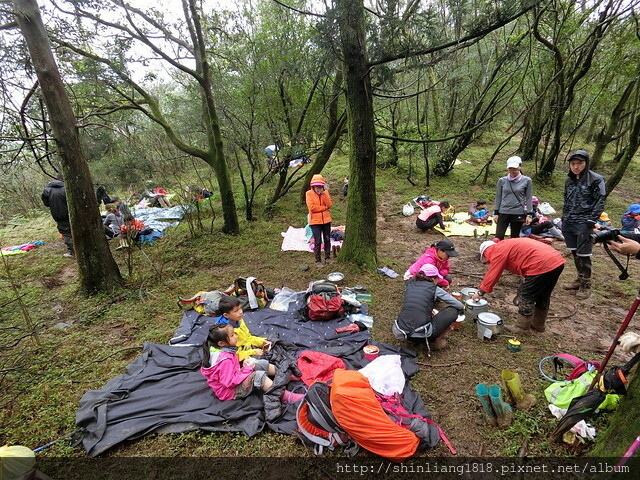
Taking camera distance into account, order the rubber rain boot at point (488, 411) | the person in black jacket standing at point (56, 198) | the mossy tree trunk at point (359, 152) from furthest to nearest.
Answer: the person in black jacket standing at point (56, 198), the mossy tree trunk at point (359, 152), the rubber rain boot at point (488, 411)

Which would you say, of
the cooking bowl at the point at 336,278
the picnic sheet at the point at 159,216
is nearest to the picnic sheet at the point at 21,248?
the picnic sheet at the point at 159,216

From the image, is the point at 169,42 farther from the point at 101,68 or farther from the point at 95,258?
the point at 95,258

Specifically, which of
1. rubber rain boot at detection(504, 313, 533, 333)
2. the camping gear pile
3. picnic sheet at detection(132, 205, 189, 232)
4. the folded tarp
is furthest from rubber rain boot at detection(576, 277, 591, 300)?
picnic sheet at detection(132, 205, 189, 232)

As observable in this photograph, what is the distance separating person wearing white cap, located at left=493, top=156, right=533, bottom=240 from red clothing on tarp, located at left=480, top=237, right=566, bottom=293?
1.95 metres

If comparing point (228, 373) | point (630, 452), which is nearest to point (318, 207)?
point (228, 373)

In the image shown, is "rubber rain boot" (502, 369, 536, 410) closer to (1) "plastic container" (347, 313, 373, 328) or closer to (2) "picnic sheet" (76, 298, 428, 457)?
(2) "picnic sheet" (76, 298, 428, 457)

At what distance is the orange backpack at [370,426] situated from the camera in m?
2.29

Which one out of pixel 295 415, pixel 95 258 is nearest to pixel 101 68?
pixel 95 258

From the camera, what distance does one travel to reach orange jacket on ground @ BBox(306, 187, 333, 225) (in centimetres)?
564

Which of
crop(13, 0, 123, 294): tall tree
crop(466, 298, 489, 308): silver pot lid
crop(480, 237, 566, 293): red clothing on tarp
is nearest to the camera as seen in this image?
crop(480, 237, 566, 293): red clothing on tarp

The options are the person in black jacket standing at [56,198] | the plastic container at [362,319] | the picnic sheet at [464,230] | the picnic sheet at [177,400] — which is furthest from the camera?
the picnic sheet at [464,230]

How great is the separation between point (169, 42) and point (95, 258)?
5.00m

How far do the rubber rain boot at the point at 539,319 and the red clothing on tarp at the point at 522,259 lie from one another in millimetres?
526

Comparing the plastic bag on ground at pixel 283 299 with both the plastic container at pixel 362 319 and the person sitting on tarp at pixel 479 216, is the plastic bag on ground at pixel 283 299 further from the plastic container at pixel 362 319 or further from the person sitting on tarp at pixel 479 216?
the person sitting on tarp at pixel 479 216
